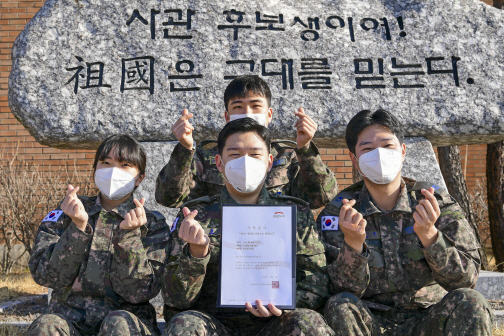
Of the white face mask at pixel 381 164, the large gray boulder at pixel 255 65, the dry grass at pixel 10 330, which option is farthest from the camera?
the large gray boulder at pixel 255 65

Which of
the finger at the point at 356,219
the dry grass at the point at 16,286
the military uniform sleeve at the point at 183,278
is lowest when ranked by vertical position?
the dry grass at the point at 16,286

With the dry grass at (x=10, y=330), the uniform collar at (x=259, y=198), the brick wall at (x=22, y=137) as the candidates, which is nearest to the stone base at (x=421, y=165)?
the uniform collar at (x=259, y=198)

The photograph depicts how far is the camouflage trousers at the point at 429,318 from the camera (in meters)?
1.83

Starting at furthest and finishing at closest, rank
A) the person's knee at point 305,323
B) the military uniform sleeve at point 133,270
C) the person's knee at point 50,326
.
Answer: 1. the military uniform sleeve at point 133,270
2. the person's knee at point 50,326
3. the person's knee at point 305,323

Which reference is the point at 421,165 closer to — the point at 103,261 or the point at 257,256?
the point at 257,256

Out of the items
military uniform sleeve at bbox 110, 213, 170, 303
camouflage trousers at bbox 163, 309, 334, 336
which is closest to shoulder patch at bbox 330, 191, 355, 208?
camouflage trousers at bbox 163, 309, 334, 336

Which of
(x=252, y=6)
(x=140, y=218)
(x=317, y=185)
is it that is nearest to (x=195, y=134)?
(x=252, y=6)

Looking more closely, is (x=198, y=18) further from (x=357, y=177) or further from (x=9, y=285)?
(x=9, y=285)

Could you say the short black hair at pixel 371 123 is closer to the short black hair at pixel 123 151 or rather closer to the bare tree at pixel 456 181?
the short black hair at pixel 123 151

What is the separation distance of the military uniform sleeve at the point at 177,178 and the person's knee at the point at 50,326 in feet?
2.51

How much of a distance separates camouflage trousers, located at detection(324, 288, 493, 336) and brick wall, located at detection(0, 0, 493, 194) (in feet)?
14.6

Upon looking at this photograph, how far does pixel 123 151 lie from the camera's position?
2316mm

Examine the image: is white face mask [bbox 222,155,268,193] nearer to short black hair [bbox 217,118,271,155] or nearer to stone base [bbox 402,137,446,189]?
short black hair [bbox 217,118,271,155]

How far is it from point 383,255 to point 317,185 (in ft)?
1.61
